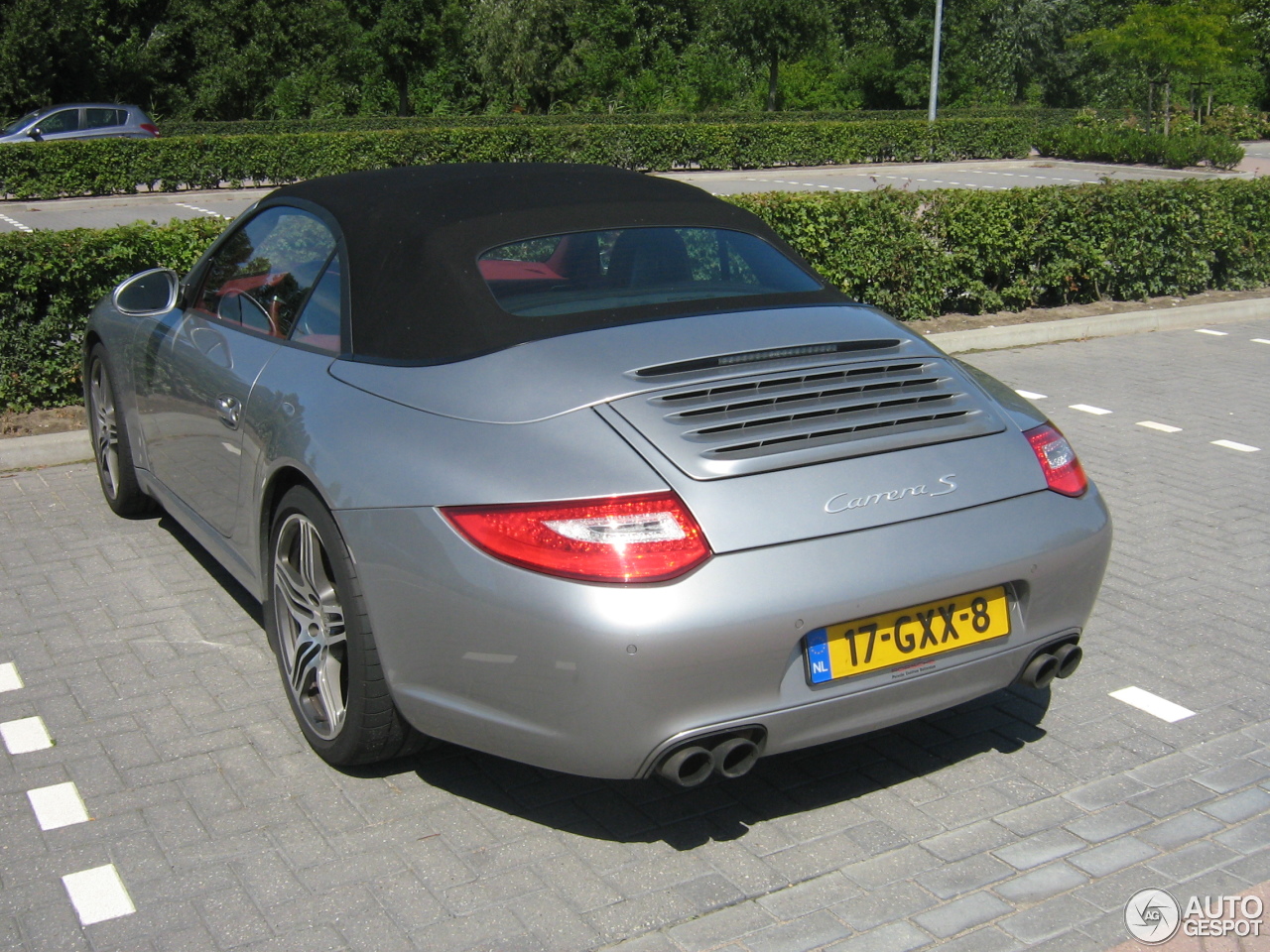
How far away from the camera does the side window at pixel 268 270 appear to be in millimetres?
4082

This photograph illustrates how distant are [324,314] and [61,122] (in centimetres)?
2534

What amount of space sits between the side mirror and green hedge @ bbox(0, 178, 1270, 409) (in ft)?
8.64

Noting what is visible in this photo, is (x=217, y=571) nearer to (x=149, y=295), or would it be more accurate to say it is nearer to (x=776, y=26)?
(x=149, y=295)

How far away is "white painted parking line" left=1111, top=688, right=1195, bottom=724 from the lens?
4.04 metres

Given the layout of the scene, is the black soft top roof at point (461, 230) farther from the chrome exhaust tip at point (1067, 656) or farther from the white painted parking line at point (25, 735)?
the white painted parking line at point (25, 735)

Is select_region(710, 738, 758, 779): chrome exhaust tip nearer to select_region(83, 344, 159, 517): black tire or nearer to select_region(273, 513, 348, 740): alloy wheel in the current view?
select_region(273, 513, 348, 740): alloy wheel

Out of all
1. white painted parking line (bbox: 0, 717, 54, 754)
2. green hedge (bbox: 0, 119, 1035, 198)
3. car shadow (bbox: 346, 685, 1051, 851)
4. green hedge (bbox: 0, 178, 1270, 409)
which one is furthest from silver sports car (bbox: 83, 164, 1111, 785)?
green hedge (bbox: 0, 119, 1035, 198)

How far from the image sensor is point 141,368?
16.3 ft

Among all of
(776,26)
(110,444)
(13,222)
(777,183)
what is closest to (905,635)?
(110,444)

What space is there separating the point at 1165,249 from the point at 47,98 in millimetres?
32646

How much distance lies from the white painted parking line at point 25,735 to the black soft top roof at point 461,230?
1534 millimetres

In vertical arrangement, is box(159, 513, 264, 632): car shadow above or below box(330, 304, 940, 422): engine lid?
below

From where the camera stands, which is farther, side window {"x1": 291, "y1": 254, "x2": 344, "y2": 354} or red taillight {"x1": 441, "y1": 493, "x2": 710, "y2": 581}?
side window {"x1": 291, "y1": 254, "x2": 344, "y2": 354}

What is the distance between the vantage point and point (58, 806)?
3.46 metres
